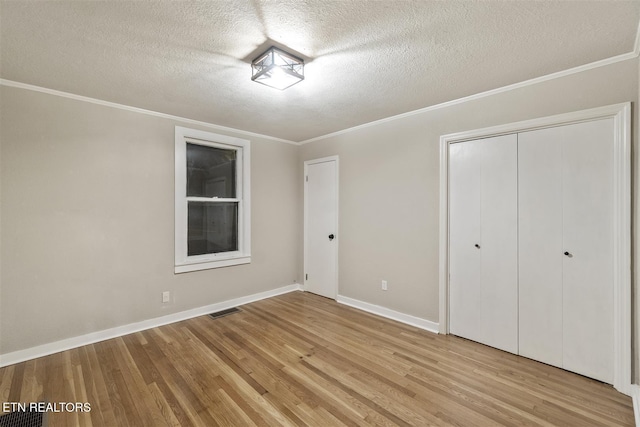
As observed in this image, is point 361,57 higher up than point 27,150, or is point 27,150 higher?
point 361,57

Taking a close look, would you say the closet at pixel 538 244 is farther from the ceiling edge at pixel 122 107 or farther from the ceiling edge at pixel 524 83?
the ceiling edge at pixel 122 107

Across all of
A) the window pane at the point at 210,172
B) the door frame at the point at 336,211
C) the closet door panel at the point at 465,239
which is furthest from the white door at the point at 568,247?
the window pane at the point at 210,172

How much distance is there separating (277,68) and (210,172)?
2268 mm

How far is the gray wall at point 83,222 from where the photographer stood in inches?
99.9

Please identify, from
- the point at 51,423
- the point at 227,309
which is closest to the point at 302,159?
the point at 227,309

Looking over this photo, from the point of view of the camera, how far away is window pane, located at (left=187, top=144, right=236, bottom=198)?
3.72 metres

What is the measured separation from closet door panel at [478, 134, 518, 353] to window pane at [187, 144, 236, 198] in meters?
3.31

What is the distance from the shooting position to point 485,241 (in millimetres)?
2822

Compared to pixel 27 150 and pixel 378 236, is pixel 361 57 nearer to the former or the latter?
pixel 378 236

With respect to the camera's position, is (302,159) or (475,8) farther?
(302,159)

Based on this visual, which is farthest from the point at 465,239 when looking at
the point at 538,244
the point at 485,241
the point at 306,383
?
the point at 306,383

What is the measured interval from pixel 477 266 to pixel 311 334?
1937mm

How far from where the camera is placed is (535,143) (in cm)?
252

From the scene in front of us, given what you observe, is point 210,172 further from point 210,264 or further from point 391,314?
point 391,314
